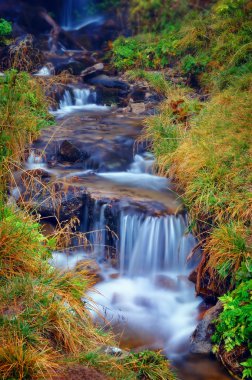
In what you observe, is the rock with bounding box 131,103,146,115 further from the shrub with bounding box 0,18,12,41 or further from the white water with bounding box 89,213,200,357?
the white water with bounding box 89,213,200,357

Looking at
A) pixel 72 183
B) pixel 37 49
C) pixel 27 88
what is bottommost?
pixel 72 183

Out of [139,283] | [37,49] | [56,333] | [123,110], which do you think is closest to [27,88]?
[123,110]

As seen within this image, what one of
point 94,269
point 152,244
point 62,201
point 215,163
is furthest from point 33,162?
point 215,163

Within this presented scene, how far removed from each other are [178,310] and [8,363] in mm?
2615

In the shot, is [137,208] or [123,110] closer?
[137,208]

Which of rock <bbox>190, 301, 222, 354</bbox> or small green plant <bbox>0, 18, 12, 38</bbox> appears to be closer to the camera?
rock <bbox>190, 301, 222, 354</bbox>

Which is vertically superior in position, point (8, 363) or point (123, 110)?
point (123, 110)

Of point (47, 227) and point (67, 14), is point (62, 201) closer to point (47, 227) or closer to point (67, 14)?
point (47, 227)

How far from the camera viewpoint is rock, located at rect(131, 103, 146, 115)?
11.0 meters

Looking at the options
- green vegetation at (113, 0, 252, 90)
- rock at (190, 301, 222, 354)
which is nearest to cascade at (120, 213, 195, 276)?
rock at (190, 301, 222, 354)

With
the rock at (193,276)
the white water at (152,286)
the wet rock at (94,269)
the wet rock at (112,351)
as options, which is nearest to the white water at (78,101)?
the white water at (152,286)

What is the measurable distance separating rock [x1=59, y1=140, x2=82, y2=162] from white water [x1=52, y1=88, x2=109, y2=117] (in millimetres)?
2936

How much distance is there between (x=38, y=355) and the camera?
355cm

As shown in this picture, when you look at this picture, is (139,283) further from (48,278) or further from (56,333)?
(56,333)
